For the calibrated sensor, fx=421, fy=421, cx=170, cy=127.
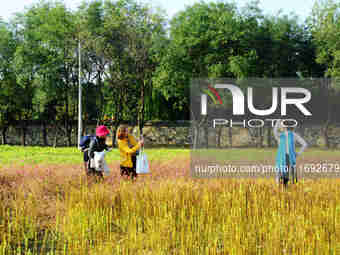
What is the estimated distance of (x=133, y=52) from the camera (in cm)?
3425

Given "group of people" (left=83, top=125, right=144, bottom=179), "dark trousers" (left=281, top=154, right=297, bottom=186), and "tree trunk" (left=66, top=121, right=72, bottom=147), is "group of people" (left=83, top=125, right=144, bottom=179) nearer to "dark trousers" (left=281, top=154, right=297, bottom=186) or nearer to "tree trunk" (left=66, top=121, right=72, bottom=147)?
"dark trousers" (left=281, top=154, right=297, bottom=186)

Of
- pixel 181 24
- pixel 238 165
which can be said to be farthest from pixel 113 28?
pixel 238 165

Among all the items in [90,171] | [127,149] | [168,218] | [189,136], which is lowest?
[168,218]

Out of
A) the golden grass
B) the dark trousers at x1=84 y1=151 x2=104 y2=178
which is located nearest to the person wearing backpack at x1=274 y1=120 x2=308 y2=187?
the golden grass

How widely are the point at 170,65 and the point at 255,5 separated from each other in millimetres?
8920

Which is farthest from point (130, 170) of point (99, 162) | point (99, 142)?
point (99, 142)

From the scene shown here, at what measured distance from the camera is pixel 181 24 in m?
33.2

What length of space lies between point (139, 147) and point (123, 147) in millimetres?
392

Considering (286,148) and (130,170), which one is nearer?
(286,148)

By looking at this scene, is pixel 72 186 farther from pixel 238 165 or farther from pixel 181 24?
pixel 181 24

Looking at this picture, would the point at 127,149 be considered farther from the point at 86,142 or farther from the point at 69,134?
the point at 69,134

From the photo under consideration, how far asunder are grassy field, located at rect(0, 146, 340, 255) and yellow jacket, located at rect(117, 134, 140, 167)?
541 millimetres

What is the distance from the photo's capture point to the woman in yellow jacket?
9805 millimetres

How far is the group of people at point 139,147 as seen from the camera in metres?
8.80
